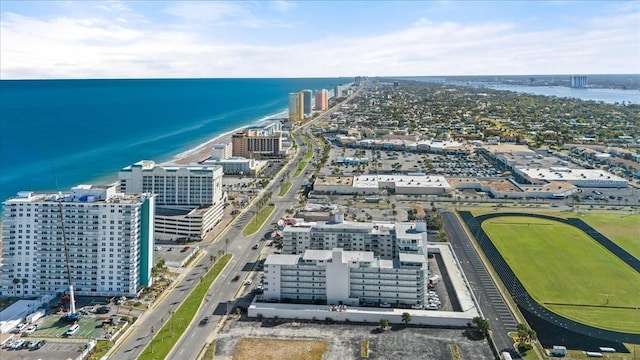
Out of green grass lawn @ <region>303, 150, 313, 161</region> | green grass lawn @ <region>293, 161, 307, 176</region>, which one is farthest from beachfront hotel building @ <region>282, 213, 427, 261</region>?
green grass lawn @ <region>303, 150, 313, 161</region>

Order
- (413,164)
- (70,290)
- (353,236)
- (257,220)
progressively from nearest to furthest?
(70,290), (353,236), (257,220), (413,164)

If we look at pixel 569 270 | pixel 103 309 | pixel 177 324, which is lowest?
pixel 177 324

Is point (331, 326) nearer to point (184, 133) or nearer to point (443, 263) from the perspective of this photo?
point (443, 263)

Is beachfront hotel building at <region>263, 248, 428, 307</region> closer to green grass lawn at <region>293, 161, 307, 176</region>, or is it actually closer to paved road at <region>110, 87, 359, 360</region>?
paved road at <region>110, 87, 359, 360</region>

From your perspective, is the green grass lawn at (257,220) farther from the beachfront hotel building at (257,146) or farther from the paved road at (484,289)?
the beachfront hotel building at (257,146)

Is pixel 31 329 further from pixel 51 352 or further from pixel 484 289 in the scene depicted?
pixel 484 289

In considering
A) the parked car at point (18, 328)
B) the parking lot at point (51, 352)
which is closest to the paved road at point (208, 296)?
the parking lot at point (51, 352)

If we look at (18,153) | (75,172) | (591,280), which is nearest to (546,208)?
(591,280)

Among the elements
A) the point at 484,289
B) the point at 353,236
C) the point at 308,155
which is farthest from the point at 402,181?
the point at 484,289
